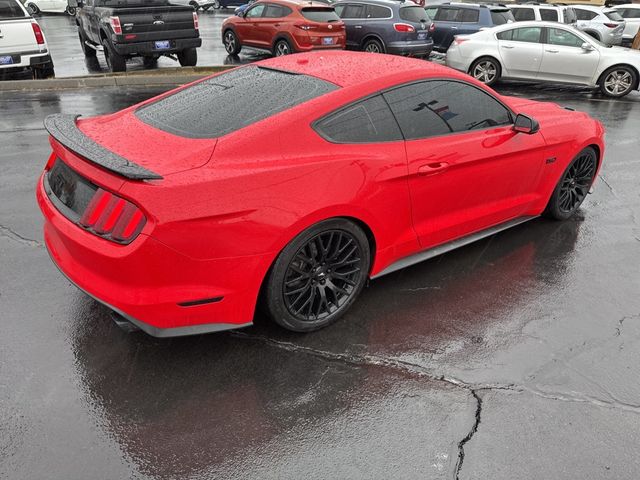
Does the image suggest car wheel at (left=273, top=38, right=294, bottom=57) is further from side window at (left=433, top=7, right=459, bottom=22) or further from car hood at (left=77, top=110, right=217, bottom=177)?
car hood at (left=77, top=110, right=217, bottom=177)

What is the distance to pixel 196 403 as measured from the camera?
9.94ft

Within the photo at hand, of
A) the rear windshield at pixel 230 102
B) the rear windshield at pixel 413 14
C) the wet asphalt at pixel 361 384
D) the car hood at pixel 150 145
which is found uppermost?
the rear windshield at pixel 230 102

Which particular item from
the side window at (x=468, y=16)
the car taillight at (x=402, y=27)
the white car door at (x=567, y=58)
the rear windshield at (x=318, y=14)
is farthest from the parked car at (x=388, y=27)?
the white car door at (x=567, y=58)

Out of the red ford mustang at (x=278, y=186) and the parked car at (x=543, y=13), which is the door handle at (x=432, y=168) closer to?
the red ford mustang at (x=278, y=186)

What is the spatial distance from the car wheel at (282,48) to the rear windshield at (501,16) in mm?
5951

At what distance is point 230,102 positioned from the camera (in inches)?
142

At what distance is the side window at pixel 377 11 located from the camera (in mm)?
15281

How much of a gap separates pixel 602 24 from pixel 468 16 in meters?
6.23

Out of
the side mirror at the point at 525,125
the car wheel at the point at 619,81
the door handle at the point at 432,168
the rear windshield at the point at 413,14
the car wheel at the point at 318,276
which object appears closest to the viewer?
the car wheel at the point at 318,276

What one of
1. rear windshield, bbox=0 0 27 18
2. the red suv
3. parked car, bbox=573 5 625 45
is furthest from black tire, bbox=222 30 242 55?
parked car, bbox=573 5 625 45

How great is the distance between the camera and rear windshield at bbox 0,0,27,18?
10.6 m

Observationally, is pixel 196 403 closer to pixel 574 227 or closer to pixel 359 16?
pixel 574 227

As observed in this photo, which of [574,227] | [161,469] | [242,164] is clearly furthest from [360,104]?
[574,227]

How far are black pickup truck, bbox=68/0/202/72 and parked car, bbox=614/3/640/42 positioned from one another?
56.1 feet
